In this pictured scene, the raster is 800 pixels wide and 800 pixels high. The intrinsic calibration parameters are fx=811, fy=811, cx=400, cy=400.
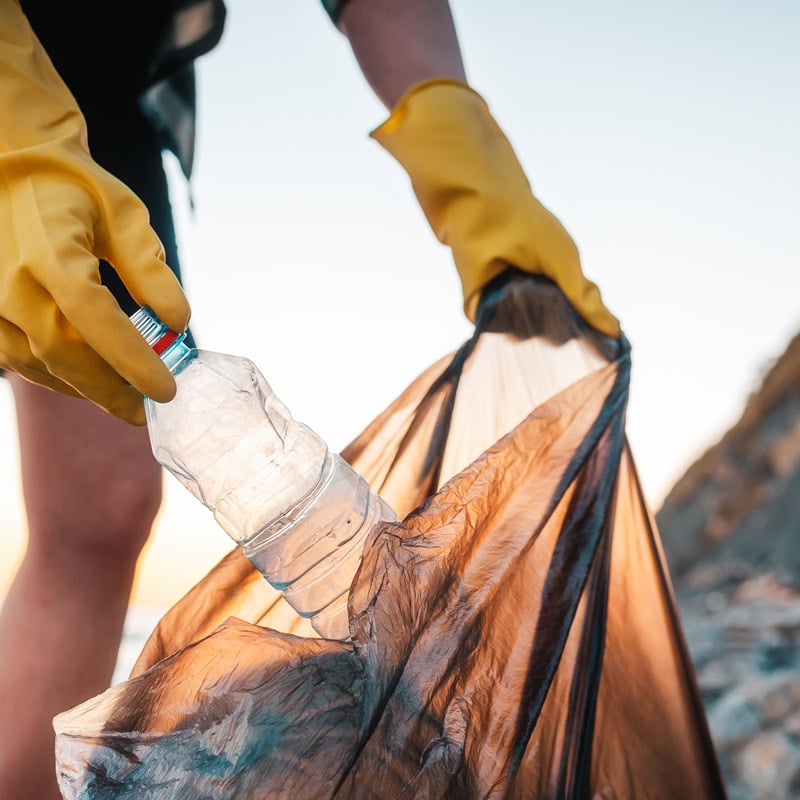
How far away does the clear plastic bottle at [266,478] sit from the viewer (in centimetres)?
108

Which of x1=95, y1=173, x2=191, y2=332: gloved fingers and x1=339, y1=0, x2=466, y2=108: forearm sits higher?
x1=339, y1=0, x2=466, y2=108: forearm

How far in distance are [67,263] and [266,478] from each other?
0.48 metres

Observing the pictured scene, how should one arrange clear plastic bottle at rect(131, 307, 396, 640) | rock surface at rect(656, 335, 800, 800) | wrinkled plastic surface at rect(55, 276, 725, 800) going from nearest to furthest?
wrinkled plastic surface at rect(55, 276, 725, 800), clear plastic bottle at rect(131, 307, 396, 640), rock surface at rect(656, 335, 800, 800)

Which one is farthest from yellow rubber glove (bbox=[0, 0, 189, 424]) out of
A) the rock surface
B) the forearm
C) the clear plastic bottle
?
the rock surface

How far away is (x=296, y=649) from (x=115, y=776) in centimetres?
18

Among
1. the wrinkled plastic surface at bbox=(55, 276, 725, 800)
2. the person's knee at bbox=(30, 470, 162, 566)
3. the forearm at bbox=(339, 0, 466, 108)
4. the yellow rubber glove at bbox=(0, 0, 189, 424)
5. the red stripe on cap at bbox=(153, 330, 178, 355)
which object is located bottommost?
the wrinkled plastic surface at bbox=(55, 276, 725, 800)

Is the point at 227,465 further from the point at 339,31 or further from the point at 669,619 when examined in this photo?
the point at 339,31

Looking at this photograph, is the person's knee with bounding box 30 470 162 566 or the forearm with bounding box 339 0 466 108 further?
the forearm with bounding box 339 0 466 108

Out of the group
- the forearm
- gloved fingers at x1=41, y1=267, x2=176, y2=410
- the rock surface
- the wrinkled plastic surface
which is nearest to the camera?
the wrinkled plastic surface

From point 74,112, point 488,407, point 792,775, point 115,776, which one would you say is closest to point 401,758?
point 115,776

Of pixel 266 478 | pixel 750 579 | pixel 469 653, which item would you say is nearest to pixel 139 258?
pixel 266 478

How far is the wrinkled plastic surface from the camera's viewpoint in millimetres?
687

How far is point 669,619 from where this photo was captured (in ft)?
3.16

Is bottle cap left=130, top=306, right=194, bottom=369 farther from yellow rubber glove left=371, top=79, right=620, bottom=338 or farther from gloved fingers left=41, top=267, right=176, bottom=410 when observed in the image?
yellow rubber glove left=371, top=79, right=620, bottom=338
